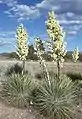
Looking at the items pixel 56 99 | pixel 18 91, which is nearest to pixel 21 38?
pixel 18 91

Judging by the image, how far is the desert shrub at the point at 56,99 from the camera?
13945mm

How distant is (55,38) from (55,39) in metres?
0.05

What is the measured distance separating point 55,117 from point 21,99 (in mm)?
2213

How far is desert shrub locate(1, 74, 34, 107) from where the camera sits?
15445mm

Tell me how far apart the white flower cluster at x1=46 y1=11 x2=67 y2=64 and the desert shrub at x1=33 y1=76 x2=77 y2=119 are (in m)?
1.17

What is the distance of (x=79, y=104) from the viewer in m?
15.8

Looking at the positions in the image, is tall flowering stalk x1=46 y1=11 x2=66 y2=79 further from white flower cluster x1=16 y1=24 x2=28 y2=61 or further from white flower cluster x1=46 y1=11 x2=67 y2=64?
white flower cluster x1=16 y1=24 x2=28 y2=61

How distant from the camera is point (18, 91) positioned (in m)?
15.8

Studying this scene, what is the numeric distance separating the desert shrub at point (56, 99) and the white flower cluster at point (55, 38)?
1.17 meters

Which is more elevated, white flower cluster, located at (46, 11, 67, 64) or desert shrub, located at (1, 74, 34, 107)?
white flower cluster, located at (46, 11, 67, 64)

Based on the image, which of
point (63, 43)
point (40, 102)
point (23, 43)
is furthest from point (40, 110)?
point (23, 43)

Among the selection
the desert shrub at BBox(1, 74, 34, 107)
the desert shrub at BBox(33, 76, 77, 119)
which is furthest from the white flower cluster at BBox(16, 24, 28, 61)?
the desert shrub at BBox(33, 76, 77, 119)

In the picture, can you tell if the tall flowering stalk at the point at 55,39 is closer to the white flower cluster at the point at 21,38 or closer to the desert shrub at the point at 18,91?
the desert shrub at the point at 18,91

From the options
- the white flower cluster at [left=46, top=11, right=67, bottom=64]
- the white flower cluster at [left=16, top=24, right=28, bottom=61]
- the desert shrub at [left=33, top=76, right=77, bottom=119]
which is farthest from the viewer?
the white flower cluster at [left=16, top=24, right=28, bottom=61]
